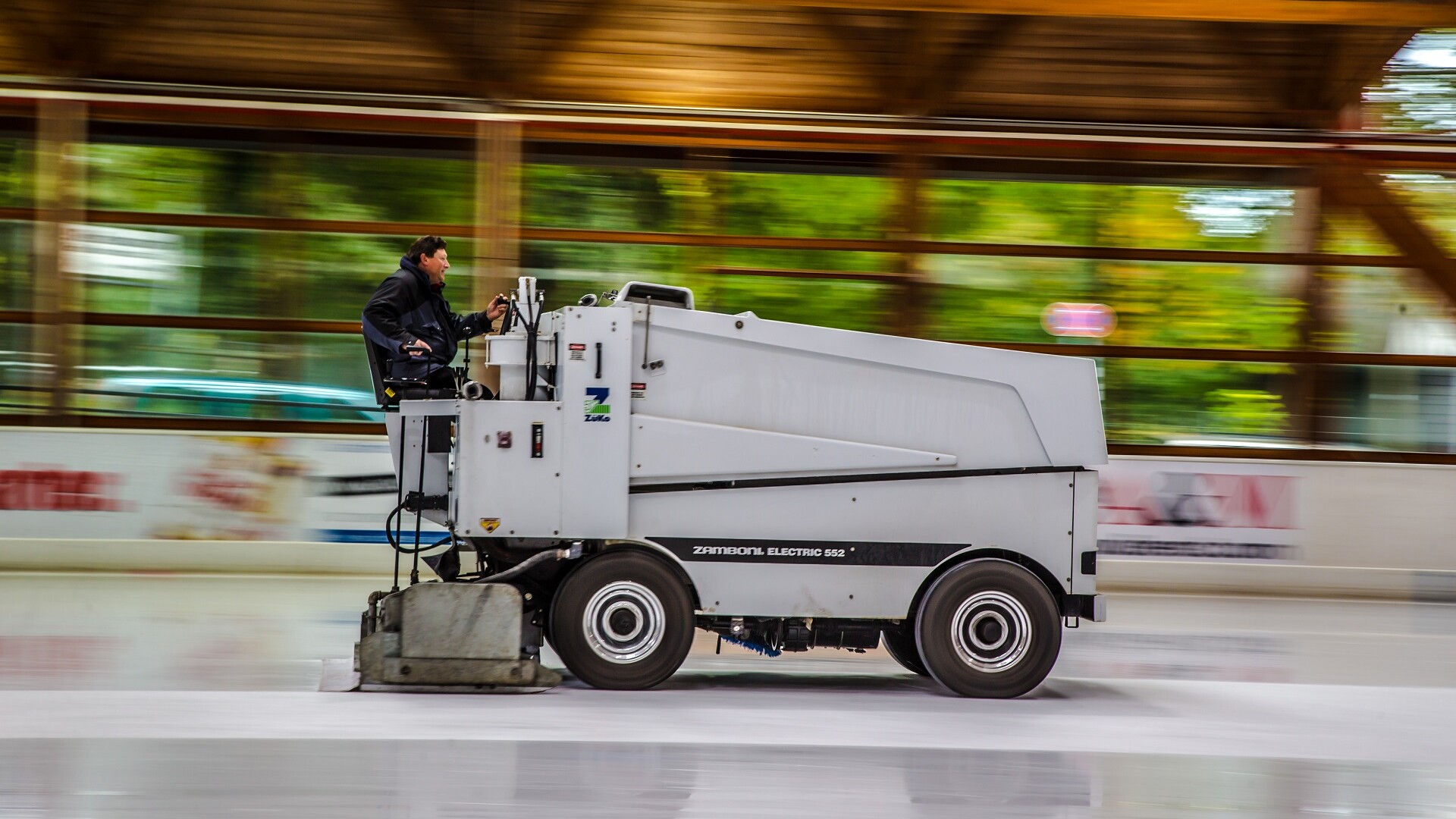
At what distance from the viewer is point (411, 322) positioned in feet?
20.6

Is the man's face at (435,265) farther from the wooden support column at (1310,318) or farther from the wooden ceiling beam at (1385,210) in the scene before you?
the wooden ceiling beam at (1385,210)

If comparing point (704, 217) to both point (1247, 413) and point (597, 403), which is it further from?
point (597, 403)

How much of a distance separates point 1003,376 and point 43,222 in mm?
8886

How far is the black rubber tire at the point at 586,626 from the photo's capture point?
605cm

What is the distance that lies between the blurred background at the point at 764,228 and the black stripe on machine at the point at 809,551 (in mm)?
4829

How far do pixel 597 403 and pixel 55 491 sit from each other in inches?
264

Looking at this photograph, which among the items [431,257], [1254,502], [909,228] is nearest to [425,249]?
[431,257]

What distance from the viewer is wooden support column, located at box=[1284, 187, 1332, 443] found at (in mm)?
11656

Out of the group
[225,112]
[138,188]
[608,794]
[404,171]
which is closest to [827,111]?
[404,171]

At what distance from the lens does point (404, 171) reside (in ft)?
37.6

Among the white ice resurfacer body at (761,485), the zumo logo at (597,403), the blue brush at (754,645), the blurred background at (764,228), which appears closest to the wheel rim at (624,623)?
the white ice resurfacer body at (761,485)

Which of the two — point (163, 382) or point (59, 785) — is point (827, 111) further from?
point (59, 785)

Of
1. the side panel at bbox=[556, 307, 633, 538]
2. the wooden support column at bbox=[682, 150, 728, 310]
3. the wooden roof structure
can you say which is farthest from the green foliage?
the side panel at bbox=[556, 307, 633, 538]

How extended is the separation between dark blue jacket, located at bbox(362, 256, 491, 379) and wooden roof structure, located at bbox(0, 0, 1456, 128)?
17.8ft
